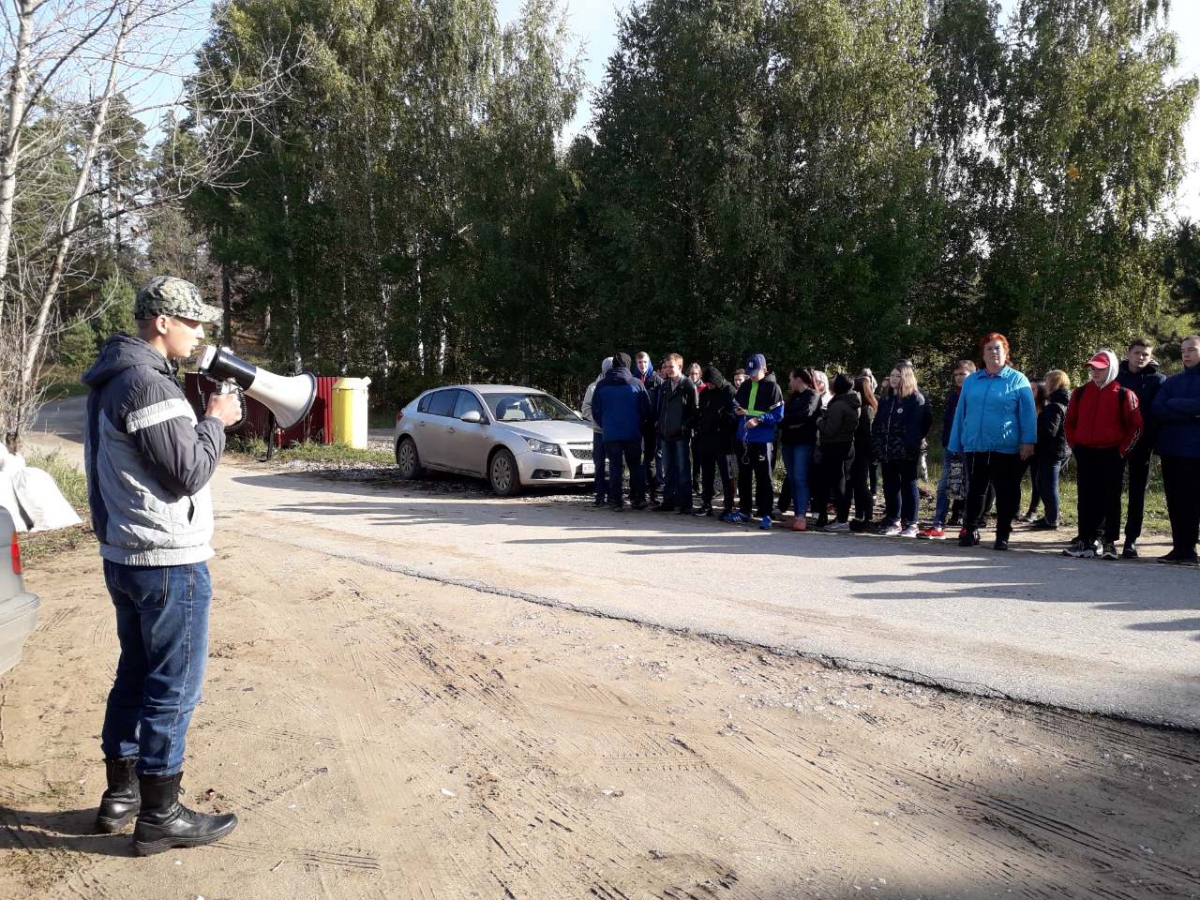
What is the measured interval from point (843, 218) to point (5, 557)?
22.0m

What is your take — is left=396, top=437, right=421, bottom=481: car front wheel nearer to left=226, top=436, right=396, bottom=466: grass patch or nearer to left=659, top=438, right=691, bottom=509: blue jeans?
left=226, top=436, right=396, bottom=466: grass patch

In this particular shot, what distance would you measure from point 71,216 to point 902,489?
398 inches

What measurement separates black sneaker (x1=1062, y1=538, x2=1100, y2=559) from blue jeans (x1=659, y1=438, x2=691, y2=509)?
434 cm

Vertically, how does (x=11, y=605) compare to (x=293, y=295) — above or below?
below

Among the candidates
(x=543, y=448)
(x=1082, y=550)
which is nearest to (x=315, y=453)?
(x=543, y=448)

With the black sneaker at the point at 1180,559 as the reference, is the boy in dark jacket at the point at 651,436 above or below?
above

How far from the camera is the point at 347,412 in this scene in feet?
64.7

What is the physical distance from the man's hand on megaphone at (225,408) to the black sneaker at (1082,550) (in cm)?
769

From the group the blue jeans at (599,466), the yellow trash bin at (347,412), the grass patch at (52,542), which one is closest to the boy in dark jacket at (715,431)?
the blue jeans at (599,466)

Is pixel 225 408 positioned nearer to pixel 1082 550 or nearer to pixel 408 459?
pixel 1082 550

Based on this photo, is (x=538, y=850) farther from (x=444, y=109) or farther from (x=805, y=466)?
(x=444, y=109)

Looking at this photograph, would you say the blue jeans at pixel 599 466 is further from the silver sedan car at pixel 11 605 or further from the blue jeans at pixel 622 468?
the silver sedan car at pixel 11 605

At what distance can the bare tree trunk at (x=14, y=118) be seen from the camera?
9.12 metres

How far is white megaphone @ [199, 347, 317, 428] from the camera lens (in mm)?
3554
